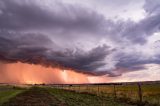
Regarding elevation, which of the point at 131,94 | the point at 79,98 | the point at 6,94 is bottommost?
the point at 79,98

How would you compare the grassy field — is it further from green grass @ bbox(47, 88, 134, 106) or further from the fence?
green grass @ bbox(47, 88, 134, 106)

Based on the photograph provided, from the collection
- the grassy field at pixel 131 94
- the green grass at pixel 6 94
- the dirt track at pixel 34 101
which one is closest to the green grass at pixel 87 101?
the dirt track at pixel 34 101

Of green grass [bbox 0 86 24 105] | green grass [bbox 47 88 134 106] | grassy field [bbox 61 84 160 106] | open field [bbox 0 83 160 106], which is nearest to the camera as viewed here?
green grass [bbox 47 88 134 106]

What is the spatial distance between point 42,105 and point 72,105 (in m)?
2.60

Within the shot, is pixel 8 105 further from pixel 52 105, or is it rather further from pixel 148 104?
pixel 148 104

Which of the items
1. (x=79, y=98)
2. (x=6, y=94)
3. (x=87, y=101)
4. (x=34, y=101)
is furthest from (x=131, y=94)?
(x=6, y=94)

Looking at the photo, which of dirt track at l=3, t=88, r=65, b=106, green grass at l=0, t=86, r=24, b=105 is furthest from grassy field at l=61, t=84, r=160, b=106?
green grass at l=0, t=86, r=24, b=105

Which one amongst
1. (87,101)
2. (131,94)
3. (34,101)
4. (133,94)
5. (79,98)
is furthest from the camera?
(133,94)

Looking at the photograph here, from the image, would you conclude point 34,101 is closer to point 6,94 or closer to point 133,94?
point 6,94

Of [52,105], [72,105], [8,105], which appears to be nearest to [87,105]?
[72,105]

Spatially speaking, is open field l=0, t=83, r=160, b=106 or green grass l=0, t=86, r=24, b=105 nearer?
open field l=0, t=83, r=160, b=106

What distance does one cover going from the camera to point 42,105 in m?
24.1

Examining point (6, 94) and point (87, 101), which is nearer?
point (87, 101)

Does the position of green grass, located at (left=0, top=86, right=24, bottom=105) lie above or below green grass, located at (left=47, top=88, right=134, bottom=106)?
above
